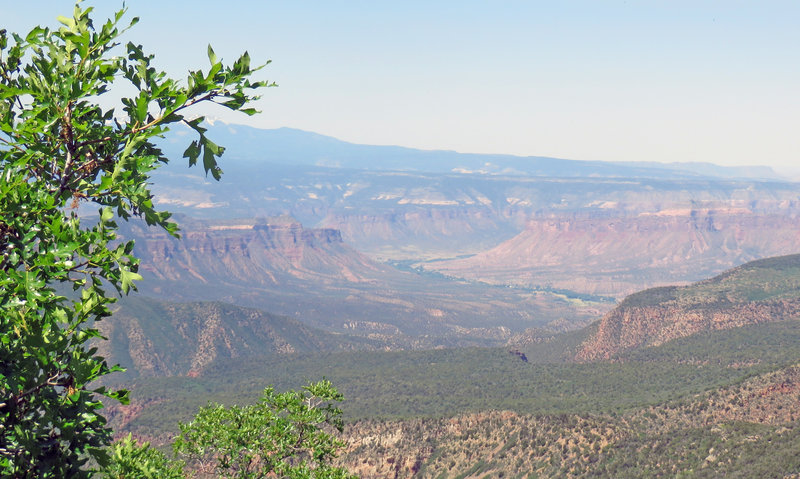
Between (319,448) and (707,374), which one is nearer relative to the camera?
(319,448)

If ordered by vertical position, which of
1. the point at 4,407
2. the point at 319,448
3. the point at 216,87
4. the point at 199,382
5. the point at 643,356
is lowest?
the point at 199,382

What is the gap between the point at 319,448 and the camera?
24.7 m

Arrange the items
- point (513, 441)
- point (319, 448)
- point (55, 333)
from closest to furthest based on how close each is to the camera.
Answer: point (55, 333) → point (319, 448) → point (513, 441)

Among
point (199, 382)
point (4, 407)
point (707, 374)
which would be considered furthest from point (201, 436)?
point (199, 382)

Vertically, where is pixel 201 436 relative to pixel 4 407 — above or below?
below

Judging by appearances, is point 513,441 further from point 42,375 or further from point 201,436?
point 42,375

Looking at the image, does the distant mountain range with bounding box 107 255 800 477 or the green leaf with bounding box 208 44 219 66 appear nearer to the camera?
the green leaf with bounding box 208 44 219 66

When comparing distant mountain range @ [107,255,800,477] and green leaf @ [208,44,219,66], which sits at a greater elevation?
green leaf @ [208,44,219,66]

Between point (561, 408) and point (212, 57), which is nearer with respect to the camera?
point (212, 57)

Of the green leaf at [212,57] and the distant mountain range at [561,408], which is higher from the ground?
the green leaf at [212,57]

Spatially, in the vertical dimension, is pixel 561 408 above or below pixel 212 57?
below

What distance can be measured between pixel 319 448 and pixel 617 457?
70.8 m

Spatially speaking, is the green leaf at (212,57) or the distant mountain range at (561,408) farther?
the distant mountain range at (561,408)

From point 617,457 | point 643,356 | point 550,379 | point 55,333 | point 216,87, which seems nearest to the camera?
point 55,333
